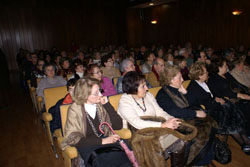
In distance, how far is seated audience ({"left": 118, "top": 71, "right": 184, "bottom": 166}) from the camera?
86.0 inches

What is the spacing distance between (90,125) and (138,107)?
2.04 feet

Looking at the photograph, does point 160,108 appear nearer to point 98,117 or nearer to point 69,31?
point 98,117

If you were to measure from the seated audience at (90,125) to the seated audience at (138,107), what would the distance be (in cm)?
14

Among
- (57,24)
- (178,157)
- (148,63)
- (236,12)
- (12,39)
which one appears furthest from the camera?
(57,24)

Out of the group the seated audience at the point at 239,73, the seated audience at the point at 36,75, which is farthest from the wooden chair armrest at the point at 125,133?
the seated audience at the point at 36,75

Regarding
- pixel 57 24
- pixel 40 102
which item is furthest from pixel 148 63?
pixel 57 24

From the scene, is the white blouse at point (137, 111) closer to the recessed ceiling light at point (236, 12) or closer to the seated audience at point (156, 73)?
the seated audience at point (156, 73)

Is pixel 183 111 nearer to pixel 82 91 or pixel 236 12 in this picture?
pixel 82 91

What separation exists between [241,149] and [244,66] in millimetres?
1926

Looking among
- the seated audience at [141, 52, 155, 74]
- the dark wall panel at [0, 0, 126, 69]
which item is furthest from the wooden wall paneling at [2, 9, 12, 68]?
the seated audience at [141, 52, 155, 74]

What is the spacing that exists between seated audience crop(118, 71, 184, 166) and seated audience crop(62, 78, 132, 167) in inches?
5.6

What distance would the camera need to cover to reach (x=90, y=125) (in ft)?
6.91

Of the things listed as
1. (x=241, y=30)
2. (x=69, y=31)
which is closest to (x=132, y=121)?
(x=241, y=30)

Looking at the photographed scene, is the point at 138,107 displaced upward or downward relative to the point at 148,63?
downward
